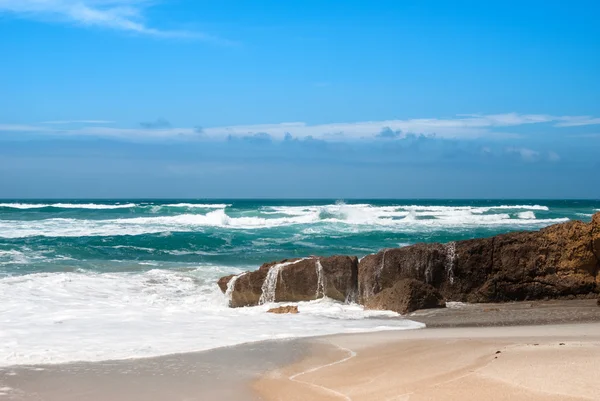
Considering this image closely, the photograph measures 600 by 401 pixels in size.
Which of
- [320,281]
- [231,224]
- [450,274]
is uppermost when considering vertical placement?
[450,274]

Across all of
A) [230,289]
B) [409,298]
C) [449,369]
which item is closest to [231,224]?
[230,289]

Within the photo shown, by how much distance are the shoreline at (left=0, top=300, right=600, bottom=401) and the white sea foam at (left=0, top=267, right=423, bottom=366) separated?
38 centimetres

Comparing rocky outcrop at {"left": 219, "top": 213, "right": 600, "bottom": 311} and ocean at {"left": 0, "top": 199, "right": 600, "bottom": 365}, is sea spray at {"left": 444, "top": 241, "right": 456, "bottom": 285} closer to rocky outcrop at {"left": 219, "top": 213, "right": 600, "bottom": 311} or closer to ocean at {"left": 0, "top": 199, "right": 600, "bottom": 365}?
rocky outcrop at {"left": 219, "top": 213, "right": 600, "bottom": 311}

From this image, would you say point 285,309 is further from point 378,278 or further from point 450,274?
point 450,274

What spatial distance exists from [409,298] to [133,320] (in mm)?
3841

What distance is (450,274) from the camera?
10258 mm

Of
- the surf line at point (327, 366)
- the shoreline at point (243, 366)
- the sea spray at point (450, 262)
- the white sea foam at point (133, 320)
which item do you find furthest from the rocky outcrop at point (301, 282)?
the surf line at point (327, 366)

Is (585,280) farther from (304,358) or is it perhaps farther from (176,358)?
(176,358)

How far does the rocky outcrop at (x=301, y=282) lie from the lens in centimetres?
1043

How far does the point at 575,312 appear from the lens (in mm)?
8500

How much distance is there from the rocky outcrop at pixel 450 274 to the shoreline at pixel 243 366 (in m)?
1.14

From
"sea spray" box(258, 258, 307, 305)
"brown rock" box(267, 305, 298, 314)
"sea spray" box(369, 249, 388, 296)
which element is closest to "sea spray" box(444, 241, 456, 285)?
"sea spray" box(369, 249, 388, 296)

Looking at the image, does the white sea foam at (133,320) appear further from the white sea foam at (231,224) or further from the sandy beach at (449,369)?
the white sea foam at (231,224)

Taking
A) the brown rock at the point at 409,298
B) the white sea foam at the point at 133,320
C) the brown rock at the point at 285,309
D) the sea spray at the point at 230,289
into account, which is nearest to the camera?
the white sea foam at the point at 133,320
